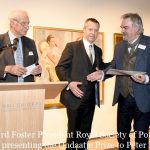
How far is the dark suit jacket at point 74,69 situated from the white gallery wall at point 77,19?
4.23ft

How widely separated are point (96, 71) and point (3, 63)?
40.4 inches

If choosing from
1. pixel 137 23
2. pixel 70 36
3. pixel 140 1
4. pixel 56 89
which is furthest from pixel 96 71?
pixel 140 1

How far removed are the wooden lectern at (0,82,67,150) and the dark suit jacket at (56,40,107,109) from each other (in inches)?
36.3

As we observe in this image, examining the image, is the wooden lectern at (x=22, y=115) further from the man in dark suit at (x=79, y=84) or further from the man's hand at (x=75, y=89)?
the man in dark suit at (x=79, y=84)

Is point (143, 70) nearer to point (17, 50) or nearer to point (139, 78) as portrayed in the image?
point (139, 78)

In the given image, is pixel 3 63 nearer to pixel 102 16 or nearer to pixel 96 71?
pixel 96 71

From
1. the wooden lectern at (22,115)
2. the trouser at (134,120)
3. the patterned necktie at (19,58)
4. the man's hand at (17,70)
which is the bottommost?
the trouser at (134,120)

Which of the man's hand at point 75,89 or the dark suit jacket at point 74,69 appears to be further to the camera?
the dark suit jacket at point 74,69

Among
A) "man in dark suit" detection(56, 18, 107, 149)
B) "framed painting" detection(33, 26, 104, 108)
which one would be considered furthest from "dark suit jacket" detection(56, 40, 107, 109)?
"framed painting" detection(33, 26, 104, 108)

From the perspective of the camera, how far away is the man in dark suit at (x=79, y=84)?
10.0 feet

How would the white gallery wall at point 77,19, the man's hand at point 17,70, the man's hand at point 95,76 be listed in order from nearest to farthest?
1. the man's hand at point 17,70
2. the man's hand at point 95,76
3. the white gallery wall at point 77,19

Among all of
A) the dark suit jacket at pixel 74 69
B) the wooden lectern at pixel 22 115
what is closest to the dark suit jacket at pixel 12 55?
the dark suit jacket at pixel 74 69

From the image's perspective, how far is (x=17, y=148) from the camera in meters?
2.04

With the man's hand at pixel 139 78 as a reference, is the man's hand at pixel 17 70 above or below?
above
